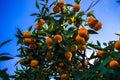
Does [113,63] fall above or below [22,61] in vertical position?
below

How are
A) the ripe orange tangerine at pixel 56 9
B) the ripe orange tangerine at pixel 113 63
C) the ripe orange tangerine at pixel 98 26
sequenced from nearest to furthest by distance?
the ripe orange tangerine at pixel 113 63, the ripe orange tangerine at pixel 98 26, the ripe orange tangerine at pixel 56 9

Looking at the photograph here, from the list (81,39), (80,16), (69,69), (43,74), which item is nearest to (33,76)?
(43,74)

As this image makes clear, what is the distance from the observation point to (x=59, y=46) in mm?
4996

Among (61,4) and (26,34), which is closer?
(26,34)

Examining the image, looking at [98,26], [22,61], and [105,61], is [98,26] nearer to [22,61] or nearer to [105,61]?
[105,61]

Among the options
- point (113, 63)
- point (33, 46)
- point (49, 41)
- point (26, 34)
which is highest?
point (26, 34)

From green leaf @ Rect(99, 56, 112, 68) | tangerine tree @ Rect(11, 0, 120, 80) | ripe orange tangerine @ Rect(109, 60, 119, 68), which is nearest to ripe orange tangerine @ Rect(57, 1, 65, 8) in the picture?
tangerine tree @ Rect(11, 0, 120, 80)

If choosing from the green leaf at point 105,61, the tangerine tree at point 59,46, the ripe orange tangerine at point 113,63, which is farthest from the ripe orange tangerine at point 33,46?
the ripe orange tangerine at point 113,63

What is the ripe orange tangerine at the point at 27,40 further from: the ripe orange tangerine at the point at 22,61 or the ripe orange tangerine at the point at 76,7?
the ripe orange tangerine at the point at 76,7

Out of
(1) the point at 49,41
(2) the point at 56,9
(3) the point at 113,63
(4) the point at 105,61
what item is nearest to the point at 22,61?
(1) the point at 49,41

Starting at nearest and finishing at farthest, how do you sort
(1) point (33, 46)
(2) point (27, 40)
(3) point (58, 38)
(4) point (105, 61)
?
(4) point (105, 61)
(3) point (58, 38)
(2) point (27, 40)
(1) point (33, 46)

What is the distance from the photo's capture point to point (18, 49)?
5504 mm

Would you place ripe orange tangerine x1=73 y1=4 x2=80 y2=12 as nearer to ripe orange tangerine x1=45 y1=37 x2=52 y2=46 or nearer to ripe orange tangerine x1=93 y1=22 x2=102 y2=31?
ripe orange tangerine x1=93 y1=22 x2=102 y2=31

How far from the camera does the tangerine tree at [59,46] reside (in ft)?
15.6
